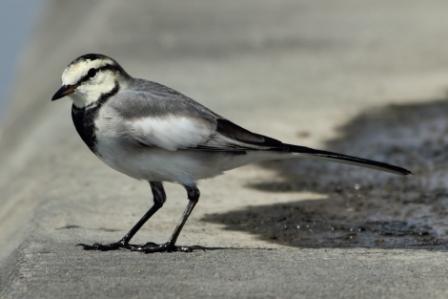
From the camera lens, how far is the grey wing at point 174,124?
6.82 meters

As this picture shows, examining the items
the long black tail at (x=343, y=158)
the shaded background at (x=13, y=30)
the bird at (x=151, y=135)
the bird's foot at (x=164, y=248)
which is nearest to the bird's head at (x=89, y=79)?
the bird at (x=151, y=135)

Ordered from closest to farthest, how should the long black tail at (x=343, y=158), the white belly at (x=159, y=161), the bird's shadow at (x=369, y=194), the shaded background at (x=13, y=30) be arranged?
the white belly at (x=159, y=161) < the long black tail at (x=343, y=158) < the bird's shadow at (x=369, y=194) < the shaded background at (x=13, y=30)

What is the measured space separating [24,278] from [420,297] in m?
1.91

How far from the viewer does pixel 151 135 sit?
679cm

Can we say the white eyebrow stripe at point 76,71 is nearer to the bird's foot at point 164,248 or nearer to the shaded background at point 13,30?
the bird's foot at point 164,248

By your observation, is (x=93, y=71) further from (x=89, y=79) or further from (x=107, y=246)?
(x=107, y=246)

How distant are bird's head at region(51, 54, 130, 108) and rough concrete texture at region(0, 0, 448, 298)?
0.84m

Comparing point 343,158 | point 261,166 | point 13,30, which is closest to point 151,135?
point 343,158

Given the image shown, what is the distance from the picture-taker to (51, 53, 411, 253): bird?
22.3 feet

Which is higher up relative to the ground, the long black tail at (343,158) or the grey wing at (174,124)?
the long black tail at (343,158)

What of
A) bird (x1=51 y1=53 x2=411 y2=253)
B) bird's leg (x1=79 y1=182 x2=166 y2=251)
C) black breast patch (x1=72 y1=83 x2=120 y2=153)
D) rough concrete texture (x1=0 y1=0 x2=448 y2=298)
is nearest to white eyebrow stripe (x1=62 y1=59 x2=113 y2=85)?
bird (x1=51 y1=53 x2=411 y2=253)

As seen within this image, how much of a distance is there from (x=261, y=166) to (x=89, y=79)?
3.27 meters

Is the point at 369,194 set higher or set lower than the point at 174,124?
higher

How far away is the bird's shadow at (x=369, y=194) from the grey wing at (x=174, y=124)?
32.2 inches
